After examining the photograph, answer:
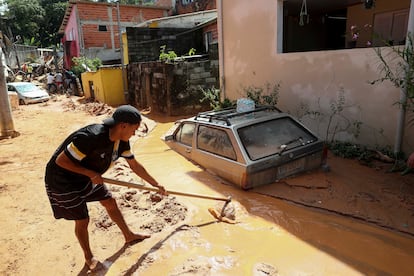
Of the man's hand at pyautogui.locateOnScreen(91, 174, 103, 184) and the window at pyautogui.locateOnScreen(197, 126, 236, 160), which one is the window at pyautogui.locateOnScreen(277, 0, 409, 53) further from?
the man's hand at pyautogui.locateOnScreen(91, 174, 103, 184)

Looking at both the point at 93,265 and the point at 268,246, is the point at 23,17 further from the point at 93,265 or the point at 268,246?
the point at 268,246

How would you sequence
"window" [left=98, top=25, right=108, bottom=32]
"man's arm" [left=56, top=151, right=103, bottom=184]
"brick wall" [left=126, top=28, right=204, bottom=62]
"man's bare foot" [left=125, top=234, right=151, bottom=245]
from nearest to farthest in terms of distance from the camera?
"man's arm" [left=56, top=151, right=103, bottom=184] → "man's bare foot" [left=125, top=234, right=151, bottom=245] → "brick wall" [left=126, top=28, right=204, bottom=62] → "window" [left=98, top=25, right=108, bottom=32]

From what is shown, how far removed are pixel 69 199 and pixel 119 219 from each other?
25.9 inches

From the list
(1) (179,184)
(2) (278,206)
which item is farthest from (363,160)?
(1) (179,184)

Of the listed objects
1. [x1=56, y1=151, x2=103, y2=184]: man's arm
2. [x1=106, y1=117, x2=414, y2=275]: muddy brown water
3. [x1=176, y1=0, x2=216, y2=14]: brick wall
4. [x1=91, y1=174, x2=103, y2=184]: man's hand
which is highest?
[x1=176, y1=0, x2=216, y2=14]: brick wall

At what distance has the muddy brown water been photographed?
296cm

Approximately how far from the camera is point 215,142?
15.9 ft

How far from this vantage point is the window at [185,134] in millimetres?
5586

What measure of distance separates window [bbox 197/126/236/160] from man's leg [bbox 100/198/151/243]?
1.71 m

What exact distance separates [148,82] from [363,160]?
9980 mm

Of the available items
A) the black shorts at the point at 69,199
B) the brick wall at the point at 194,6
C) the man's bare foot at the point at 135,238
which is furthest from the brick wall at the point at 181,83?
the brick wall at the point at 194,6

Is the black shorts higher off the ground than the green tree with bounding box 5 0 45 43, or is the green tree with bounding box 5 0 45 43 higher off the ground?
the green tree with bounding box 5 0 45 43

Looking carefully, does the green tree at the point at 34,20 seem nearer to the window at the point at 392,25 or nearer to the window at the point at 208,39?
the window at the point at 208,39

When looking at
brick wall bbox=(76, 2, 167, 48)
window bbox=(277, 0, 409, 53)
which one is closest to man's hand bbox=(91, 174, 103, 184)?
window bbox=(277, 0, 409, 53)
